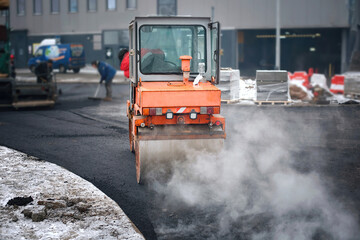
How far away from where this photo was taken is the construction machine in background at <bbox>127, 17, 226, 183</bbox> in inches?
293

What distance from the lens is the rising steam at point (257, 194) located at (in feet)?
18.8

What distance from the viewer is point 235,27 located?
38812 mm

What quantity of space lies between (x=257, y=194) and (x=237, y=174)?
113cm

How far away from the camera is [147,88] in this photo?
7.66 metres

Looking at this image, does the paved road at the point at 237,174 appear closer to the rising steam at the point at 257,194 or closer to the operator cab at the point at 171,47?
the rising steam at the point at 257,194

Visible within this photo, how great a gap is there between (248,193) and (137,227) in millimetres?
1936

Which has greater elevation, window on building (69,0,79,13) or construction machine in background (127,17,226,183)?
window on building (69,0,79,13)

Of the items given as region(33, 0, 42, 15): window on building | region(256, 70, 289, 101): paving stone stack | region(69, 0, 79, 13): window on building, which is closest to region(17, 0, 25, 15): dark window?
region(33, 0, 42, 15): window on building

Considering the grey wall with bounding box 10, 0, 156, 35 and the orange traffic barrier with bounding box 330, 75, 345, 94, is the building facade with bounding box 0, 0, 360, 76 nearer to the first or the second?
the grey wall with bounding box 10, 0, 156, 35

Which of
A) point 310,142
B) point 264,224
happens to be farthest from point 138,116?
point 310,142

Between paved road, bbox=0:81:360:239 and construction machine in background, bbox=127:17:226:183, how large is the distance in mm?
Answer: 345

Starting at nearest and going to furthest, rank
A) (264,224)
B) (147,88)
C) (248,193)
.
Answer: (264,224) → (248,193) → (147,88)

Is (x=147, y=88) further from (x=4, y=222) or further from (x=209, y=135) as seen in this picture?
(x=4, y=222)

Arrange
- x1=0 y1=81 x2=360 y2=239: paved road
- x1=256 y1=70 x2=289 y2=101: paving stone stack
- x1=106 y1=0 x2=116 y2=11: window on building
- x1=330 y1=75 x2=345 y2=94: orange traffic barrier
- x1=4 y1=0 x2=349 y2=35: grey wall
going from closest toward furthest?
1. x1=0 y1=81 x2=360 y2=239: paved road
2. x1=256 y1=70 x2=289 y2=101: paving stone stack
3. x1=330 y1=75 x2=345 y2=94: orange traffic barrier
4. x1=4 y1=0 x2=349 y2=35: grey wall
5. x1=106 y1=0 x2=116 y2=11: window on building
